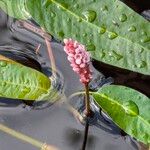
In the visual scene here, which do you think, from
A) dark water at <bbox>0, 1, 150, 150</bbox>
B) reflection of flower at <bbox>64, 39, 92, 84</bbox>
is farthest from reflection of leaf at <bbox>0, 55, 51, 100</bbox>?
reflection of flower at <bbox>64, 39, 92, 84</bbox>

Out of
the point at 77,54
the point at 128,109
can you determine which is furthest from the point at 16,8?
the point at 128,109

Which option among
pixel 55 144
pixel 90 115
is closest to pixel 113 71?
pixel 90 115

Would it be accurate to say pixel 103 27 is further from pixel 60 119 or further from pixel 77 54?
pixel 60 119

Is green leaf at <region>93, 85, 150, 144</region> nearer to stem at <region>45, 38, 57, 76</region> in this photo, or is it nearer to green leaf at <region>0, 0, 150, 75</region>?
green leaf at <region>0, 0, 150, 75</region>

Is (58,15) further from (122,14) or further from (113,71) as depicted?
(113,71)

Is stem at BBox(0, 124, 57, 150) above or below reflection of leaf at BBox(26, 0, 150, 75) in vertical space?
below

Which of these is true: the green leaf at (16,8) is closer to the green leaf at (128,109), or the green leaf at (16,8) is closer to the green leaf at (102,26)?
the green leaf at (102,26)
